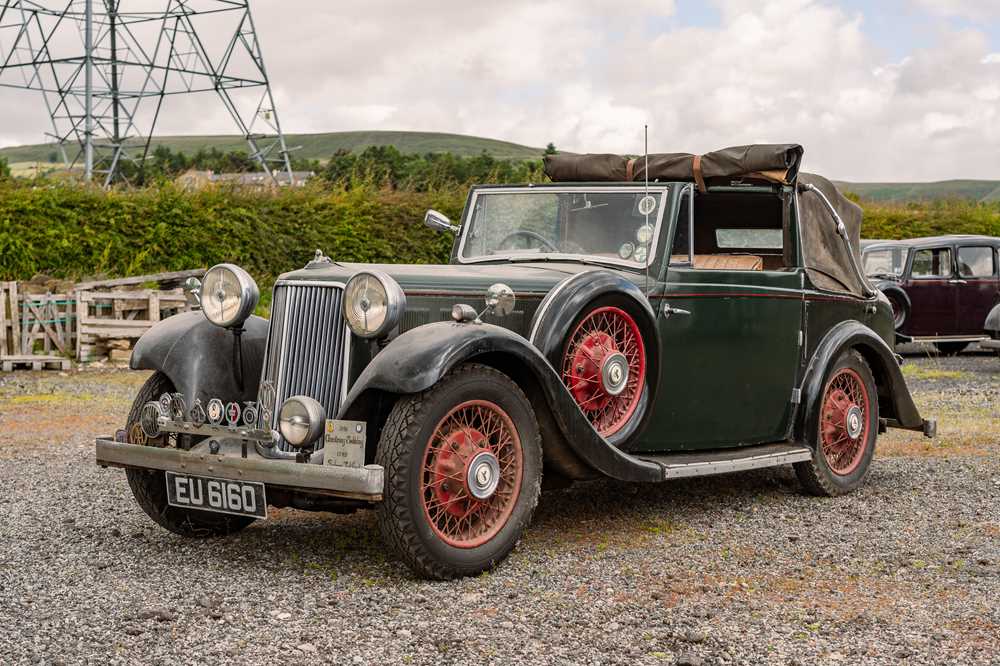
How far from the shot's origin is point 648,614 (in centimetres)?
426

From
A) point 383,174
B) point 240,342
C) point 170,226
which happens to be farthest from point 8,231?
point 240,342

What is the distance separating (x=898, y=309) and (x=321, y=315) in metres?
13.2

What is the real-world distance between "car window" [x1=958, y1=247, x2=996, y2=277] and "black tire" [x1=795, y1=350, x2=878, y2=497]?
10828 millimetres

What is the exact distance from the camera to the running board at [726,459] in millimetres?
5598

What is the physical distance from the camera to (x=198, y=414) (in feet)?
16.4

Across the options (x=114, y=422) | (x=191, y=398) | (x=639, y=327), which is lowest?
(x=114, y=422)

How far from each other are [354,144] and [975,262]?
71.9m

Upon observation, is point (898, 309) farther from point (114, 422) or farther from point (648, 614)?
point (648, 614)

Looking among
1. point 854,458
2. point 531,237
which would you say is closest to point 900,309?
point 854,458

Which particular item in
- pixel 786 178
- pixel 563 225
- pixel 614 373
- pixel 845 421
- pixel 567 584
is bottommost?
pixel 567 584

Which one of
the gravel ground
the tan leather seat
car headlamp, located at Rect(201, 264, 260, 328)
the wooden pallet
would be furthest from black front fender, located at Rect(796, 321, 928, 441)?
the wooden pallet

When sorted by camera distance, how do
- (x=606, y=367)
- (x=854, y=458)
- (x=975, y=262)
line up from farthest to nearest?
(x=975, y=262) < (x=854, y=458) < (x=606, y=367)

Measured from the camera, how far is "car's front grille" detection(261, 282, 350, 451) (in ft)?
16.4

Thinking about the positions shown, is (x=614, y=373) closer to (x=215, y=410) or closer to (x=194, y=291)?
(x=215, y=410)
